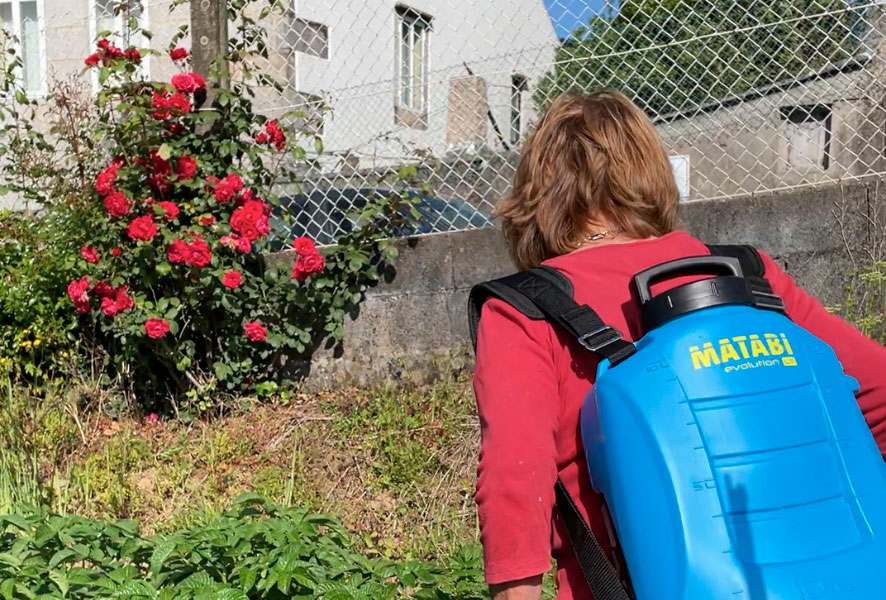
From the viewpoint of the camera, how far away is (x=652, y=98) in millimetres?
4816

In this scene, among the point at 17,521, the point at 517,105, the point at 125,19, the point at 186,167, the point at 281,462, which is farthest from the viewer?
the point at 125,19

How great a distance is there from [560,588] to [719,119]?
146 inches

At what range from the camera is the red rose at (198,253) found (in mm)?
4598

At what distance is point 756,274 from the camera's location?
1405 mm

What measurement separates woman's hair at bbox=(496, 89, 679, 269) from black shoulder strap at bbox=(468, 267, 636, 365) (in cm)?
14

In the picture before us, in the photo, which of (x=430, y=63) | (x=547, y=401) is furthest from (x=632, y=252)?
(x=430, y=63)

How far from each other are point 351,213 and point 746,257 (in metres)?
3.83

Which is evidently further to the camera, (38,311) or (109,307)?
(38,311)

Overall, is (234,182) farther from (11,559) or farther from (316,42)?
(11,559)

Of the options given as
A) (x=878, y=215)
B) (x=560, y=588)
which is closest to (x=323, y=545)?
(x=560, y=588)

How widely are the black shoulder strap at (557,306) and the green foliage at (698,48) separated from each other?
348 cm

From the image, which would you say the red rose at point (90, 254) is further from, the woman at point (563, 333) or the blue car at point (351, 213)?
the woman at point (563, 333)

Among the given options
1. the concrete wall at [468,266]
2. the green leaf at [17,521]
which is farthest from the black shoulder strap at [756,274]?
the concrete wall at [468,266]

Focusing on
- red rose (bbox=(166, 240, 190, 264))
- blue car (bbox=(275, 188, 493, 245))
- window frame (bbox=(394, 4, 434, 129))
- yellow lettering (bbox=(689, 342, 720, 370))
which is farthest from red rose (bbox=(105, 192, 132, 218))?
yellow lettering (bbox=(689, 342, 720, 370))
